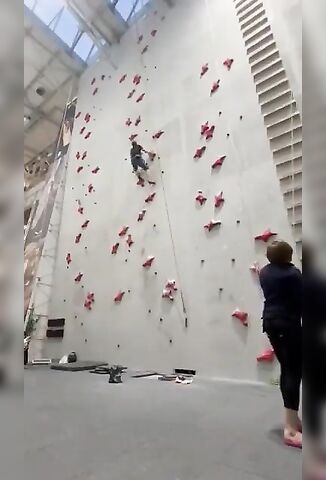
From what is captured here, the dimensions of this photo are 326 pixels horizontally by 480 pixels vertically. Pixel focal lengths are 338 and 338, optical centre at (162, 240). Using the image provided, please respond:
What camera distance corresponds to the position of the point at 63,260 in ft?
17.6

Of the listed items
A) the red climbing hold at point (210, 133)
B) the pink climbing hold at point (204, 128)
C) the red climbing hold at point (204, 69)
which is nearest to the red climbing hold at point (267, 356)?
the red climbing hold at point (210, 133)

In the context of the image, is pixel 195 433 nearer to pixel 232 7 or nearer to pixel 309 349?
pixel 309 349

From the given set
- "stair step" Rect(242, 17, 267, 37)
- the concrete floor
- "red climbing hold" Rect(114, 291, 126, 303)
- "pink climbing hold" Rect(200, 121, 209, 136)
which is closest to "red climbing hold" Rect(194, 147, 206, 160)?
"pink climbing hold" Rect(200, 121, 209, 136)

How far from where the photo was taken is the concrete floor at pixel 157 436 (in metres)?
1.00

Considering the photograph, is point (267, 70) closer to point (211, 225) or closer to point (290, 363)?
point (211, 225)

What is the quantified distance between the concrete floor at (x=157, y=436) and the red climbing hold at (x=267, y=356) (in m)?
0.28

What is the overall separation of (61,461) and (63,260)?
176 inches

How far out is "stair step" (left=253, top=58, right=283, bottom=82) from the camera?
3.11m

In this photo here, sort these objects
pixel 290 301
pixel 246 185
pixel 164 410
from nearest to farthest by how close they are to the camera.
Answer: pixel 290 301 < pixel 164 410 < pixel 246 185

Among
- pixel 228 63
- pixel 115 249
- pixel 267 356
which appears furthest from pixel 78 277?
pixel 228 63

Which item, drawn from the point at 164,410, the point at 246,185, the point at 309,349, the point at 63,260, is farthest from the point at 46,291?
the point at 309,349

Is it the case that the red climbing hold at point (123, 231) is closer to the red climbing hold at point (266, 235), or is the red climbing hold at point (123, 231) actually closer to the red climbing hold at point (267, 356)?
the red climbing hold at point (266, 235)

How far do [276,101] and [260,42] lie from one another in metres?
0.77

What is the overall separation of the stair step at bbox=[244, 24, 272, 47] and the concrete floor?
3245mm
